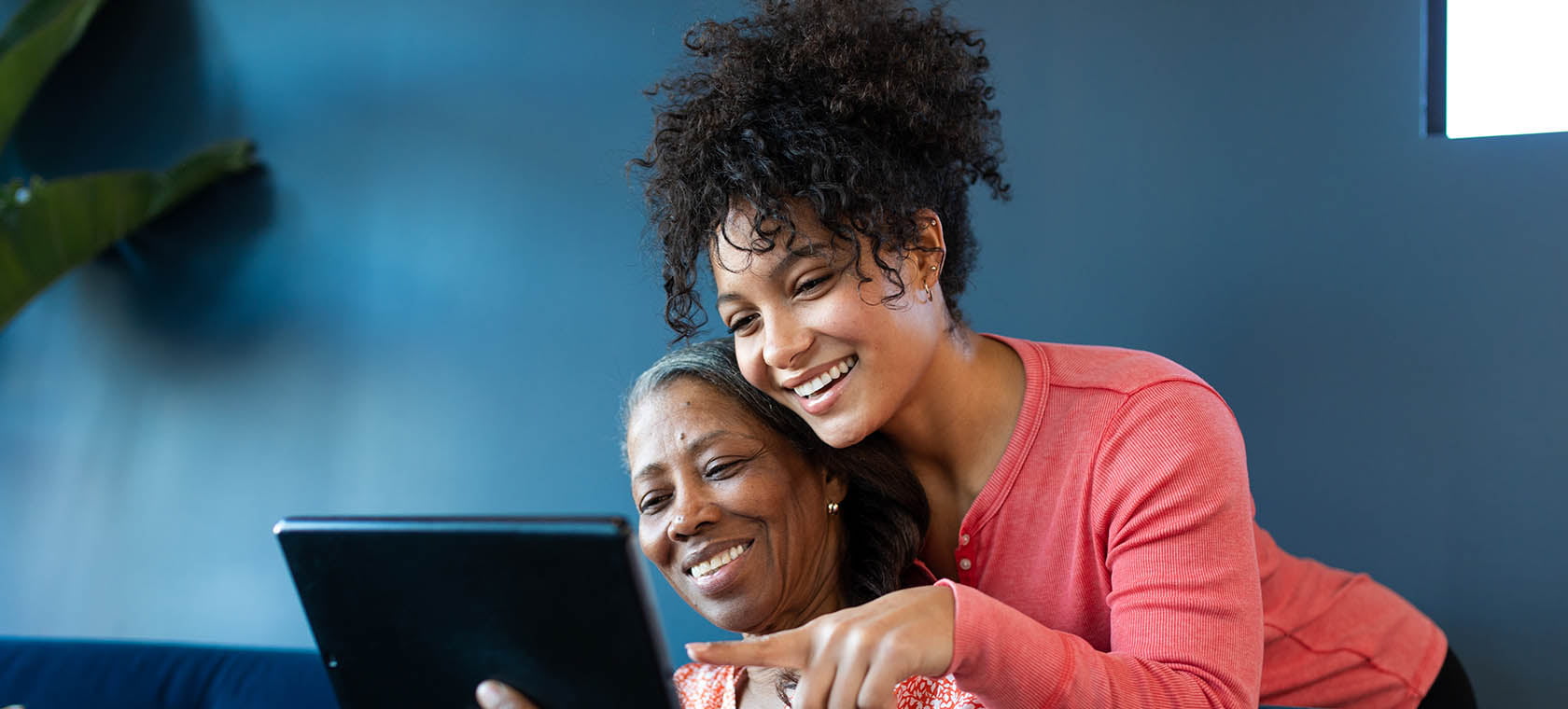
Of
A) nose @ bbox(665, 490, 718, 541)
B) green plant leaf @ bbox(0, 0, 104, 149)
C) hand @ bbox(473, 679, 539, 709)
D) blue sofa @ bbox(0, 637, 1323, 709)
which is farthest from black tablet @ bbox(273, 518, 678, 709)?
green plant leaf @ bbox(0, 0, 104, 149)

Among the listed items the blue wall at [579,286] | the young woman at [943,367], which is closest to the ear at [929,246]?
the young woman at [943,367]

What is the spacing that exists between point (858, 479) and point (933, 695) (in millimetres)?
288

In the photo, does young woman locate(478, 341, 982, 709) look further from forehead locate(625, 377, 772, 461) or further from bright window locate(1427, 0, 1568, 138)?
bright window locate(1427, 0, 1568, 138)

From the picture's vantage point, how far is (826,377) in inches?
52.2

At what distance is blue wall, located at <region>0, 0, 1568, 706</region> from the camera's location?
70.5 inches

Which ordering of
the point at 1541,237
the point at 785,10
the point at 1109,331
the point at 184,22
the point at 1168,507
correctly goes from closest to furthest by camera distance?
the point at 1168,507, the point at 785,10, the point at 1541,237, the point at 1109,331, the point at 184,22

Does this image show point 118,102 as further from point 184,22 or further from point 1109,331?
point 1109,331

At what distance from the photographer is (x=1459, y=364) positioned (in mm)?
1788

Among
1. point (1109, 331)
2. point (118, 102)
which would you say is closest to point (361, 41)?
point (118, 102)

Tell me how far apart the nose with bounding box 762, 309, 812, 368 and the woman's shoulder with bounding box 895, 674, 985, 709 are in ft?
1.19

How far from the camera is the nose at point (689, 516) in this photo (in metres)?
1.42

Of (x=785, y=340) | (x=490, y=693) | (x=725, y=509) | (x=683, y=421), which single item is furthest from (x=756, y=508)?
(x=490, y=693)

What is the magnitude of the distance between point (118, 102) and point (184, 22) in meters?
0.26

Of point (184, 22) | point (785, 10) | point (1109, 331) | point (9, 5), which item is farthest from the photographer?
point (9, 5)
